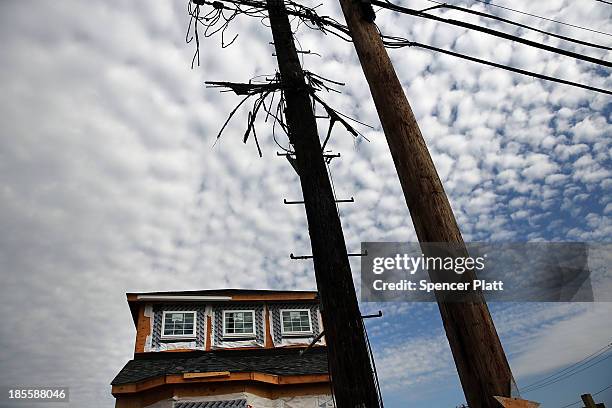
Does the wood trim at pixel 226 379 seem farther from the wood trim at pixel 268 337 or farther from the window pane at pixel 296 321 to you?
the window pane at pixel 296 321

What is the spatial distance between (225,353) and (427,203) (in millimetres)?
13731

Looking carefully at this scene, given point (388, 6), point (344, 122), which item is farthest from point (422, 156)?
point (388, 6)

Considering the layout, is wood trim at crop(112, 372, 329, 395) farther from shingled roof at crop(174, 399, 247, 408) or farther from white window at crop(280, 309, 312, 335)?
white window at crop(280, 309, 312, 335)

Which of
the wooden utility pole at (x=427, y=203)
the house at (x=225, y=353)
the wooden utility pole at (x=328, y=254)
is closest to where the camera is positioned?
the wooden utility pole at (x=427, y=203)

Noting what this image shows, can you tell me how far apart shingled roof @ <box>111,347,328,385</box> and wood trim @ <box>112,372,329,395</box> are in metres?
0.12

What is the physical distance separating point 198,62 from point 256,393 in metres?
10.9

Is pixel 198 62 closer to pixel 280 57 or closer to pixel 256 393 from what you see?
pixel 280 57

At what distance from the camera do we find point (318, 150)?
382cm

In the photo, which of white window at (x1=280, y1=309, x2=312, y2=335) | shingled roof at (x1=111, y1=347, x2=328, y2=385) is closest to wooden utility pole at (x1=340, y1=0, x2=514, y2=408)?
shingled roof at (x1=111, y1=347, x2=328, y2=385)

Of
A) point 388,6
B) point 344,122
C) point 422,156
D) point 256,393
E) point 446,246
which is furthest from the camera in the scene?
point 256,393

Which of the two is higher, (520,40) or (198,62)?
(198,62)

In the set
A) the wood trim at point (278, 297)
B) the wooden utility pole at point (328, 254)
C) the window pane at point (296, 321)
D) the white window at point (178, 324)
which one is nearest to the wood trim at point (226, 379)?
the white window at point (178, 324)

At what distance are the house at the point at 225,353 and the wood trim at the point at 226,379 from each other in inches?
1.1

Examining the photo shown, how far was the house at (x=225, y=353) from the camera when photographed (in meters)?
11.9
